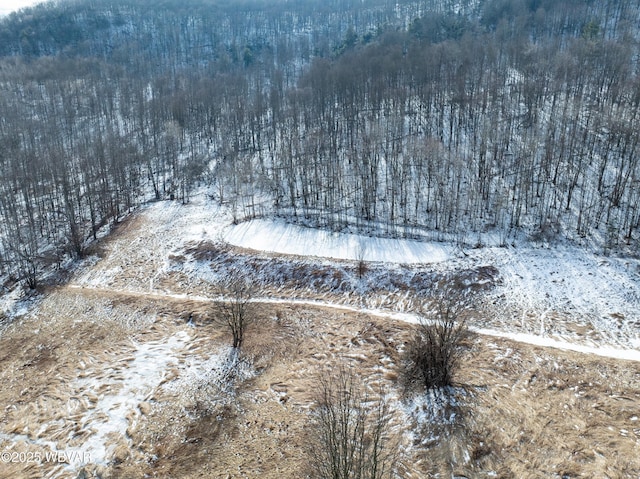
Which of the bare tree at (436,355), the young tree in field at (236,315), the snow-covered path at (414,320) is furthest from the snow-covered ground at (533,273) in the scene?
the young tree in field at (236,315)

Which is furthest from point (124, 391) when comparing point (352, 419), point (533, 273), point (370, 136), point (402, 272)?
point (370, 136)

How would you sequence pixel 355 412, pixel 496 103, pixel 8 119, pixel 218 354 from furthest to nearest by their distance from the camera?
pixel 8 119 → pixel 496 103 → pixel 218 354 → pixel 355 412

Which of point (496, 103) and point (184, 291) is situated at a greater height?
point (496, 103)

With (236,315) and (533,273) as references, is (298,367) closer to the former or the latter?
(236,315)

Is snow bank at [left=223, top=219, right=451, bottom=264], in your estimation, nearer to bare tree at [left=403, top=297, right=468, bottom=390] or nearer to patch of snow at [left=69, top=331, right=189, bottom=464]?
patch of snow at [left=69, top=331, right=189, bottom=464]

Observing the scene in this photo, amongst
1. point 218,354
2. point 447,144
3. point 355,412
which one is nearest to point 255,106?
point 447,144

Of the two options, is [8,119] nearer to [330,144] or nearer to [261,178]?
[261,178]

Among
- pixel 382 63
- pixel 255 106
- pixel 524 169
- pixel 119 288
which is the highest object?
pixel 382 63

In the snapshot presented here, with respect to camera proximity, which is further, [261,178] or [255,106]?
[255,106]
